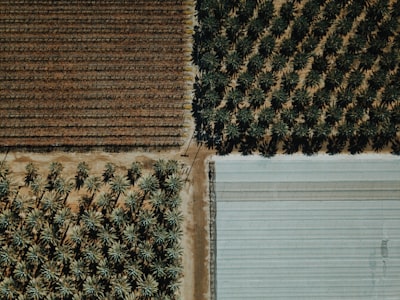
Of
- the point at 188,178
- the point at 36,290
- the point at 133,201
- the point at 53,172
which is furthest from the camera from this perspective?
the point at 188,178

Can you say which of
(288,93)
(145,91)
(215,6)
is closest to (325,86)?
(288,93)

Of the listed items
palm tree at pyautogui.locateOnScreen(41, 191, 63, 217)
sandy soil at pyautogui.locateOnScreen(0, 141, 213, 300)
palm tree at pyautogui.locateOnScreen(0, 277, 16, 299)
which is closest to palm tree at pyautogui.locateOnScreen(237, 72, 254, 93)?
sandy soil at pyautogui.locateOnScreen(0, 141, 213, 300)

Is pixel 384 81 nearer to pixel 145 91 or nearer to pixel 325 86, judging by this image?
pixel 325 86

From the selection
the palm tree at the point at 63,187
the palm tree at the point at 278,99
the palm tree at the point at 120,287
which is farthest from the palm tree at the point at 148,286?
the palm tree at the point at 278,99

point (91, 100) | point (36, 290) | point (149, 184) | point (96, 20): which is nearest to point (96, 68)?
point (91, 100)

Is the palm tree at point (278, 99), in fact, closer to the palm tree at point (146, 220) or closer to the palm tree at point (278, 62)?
the palm tree at point (278, 62)

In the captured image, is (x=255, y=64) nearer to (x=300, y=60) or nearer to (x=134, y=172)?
(x=300, y=60)

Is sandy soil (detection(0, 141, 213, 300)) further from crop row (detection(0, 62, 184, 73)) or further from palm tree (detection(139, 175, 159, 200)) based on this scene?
crop row (detection(0, 62, 184, 73))
